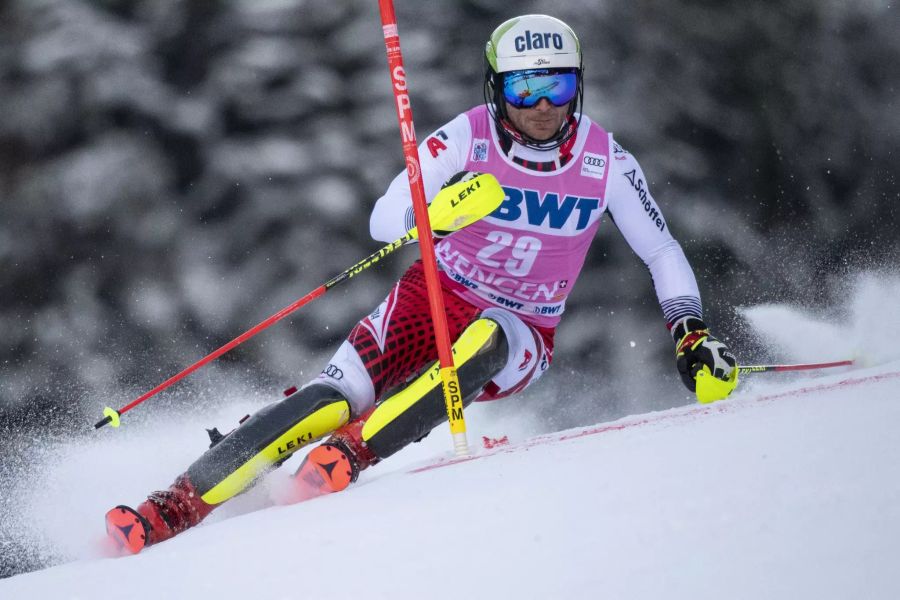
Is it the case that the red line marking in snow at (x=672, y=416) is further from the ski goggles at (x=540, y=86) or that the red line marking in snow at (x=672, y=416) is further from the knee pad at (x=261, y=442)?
the ski goggles at (x=540, y=86)

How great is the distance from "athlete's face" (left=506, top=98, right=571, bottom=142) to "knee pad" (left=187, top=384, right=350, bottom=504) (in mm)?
920

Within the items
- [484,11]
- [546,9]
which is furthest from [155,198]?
[546,9]

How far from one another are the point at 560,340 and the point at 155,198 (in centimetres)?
204

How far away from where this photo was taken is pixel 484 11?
4805 mm

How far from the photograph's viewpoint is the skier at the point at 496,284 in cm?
245

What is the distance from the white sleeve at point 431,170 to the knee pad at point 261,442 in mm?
533

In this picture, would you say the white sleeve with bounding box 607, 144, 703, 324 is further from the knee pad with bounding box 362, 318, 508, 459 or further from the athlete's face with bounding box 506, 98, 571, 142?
the knee pad with bounding box 362, 318, 508, 459

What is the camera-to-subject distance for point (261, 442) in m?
2.40

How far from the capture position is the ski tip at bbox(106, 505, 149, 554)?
2.21 metres

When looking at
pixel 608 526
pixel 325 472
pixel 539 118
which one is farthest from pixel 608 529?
pixel 539 118

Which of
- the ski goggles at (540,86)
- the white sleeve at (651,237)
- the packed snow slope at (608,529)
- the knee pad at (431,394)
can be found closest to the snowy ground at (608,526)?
the packed snow slope at (608,529)

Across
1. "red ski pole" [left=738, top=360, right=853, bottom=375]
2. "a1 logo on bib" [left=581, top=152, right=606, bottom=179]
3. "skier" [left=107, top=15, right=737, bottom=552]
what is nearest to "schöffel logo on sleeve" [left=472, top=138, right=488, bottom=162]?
"skier" [left=107, top=15, right=737, bottom=552]

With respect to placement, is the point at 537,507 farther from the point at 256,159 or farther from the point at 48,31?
the point at 48,31

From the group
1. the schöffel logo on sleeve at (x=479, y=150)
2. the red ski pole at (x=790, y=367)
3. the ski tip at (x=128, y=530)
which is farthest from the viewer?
the red ski pole at (x=790, y=367)
